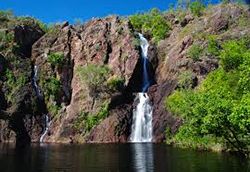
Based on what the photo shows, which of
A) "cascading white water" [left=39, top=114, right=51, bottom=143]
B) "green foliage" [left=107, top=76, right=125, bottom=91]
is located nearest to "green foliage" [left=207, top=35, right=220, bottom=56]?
"green foliage" [left=107, top=76, right=125, bottom=91]

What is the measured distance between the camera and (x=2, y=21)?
13325cm

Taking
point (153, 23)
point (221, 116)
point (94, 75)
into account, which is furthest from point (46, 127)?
point (221, 116)

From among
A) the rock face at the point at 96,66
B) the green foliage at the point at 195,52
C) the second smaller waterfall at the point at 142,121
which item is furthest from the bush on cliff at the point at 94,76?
the green foliage at the point at 195,52

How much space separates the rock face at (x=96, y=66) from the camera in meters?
104

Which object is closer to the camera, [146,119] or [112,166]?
[112,166]

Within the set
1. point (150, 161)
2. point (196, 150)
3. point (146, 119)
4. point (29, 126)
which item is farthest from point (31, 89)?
point (150, 161)

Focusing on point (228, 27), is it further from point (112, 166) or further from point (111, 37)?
point (112, 166)

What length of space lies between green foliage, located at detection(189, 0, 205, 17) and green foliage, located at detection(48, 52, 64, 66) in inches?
1710

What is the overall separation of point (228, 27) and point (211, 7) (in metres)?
21.3

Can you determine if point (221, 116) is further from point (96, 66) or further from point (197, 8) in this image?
point (197, 8)

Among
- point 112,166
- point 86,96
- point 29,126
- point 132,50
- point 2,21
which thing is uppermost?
point 2,21

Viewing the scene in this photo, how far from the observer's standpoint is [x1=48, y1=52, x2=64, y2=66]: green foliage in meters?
119

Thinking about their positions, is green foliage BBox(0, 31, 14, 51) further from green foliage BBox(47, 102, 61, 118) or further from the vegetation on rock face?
the vegetation on rock face

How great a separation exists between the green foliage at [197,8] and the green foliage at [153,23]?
8812mm
